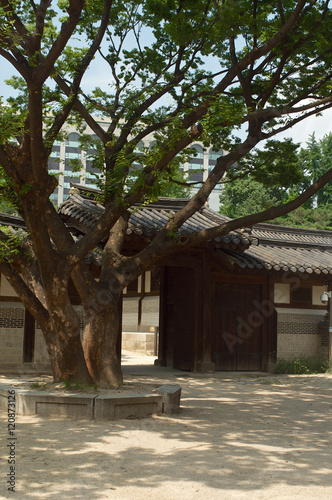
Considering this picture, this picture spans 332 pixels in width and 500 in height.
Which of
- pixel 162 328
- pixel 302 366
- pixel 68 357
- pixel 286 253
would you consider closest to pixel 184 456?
pixel 68 357

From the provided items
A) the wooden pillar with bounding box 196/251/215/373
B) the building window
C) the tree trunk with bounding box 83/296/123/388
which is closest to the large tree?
the tree trunk with bounding box 83/296/123/388

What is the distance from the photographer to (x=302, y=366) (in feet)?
51.3

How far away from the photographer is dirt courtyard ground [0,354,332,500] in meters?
4.73

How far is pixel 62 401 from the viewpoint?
7.73 meters

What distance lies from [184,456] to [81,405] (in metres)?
2.28

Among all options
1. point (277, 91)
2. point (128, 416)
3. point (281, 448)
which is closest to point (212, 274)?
point (277, 91)

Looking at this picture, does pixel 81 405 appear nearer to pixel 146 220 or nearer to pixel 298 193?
pixel 146 220

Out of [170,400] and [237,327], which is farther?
[237,327]

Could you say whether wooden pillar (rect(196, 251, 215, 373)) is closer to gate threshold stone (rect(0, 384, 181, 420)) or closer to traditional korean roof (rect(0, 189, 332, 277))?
traditional korean roof (rect(0, 189, 332, 277))

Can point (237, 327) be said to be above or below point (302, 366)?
above

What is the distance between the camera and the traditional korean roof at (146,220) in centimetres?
1313

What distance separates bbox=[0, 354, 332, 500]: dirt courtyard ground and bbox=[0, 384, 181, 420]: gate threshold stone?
0.18m

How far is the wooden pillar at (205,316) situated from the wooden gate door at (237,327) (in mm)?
449

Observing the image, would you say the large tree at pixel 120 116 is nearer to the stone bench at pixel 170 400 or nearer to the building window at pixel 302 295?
the stone bench at pixel 170 400
